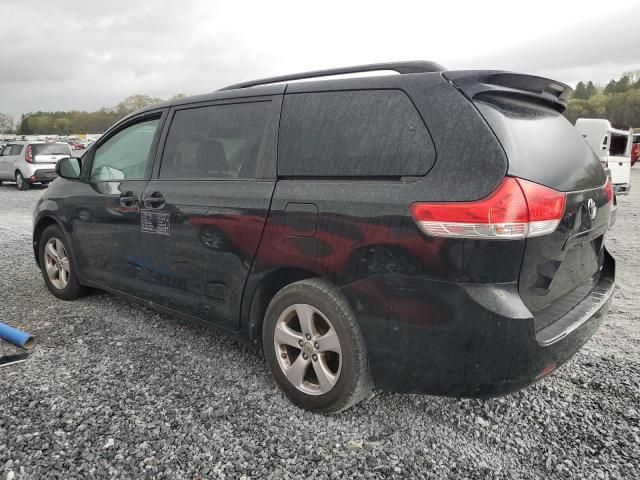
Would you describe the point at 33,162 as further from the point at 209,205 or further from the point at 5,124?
the point at 5,124

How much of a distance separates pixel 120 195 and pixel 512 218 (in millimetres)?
2743

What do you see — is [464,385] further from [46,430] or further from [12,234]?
[12,234]

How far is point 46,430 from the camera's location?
242 centimetres

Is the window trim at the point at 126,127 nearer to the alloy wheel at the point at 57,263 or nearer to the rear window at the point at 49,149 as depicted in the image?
the alloy wheel at the point at 57,263

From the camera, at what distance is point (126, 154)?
3.81m

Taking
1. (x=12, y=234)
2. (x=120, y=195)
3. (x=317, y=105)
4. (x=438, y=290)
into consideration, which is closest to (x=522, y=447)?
(x=438, y=290)

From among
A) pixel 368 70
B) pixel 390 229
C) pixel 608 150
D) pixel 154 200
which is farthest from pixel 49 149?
pixel 390 229

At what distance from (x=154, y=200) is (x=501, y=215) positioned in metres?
2.26

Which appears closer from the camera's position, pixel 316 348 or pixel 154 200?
pixel 316 348

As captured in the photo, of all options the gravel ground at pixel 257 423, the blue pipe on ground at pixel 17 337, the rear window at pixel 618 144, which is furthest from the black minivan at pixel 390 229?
the rear window at pixel 618 144

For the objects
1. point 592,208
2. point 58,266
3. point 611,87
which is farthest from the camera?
point 611,87

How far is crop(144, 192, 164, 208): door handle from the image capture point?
10.6ft

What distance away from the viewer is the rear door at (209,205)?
2.75 metres

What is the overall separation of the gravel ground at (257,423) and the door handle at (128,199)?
3.21 feet
